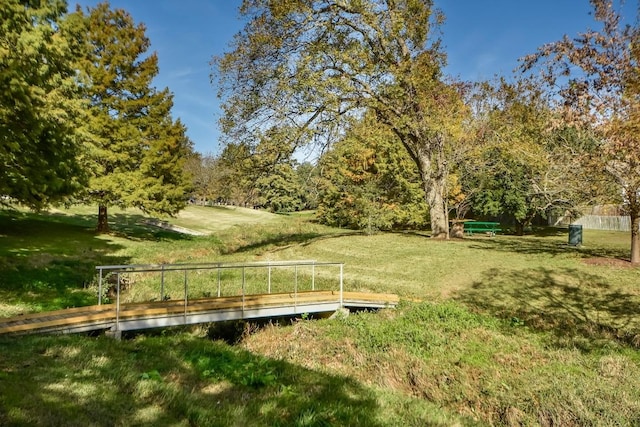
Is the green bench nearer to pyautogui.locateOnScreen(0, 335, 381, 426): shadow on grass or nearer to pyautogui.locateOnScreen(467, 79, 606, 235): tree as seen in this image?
pyautogui.locateOnScreen(467, 79, 606, 235): tree

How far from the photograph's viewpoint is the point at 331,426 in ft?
17.0

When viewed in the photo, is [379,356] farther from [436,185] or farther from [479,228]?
[479,228]

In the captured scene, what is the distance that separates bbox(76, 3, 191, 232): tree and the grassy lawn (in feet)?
17.6

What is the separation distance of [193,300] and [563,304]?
37.6 ft

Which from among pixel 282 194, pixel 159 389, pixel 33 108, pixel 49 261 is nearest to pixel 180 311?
pixel 159 389

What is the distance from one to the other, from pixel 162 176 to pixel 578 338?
2353 centimetres

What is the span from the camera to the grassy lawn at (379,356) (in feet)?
17.9

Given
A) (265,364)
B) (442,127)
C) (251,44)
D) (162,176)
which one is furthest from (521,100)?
(265,364)

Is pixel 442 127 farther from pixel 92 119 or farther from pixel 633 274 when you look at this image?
pixel 92 119

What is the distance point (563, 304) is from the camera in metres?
12.7

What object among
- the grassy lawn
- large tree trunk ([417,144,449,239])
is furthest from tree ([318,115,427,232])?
the grassy lawn

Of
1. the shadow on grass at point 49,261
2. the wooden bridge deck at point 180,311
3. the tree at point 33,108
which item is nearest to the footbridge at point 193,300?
the wooden bridge deck at point 180,311

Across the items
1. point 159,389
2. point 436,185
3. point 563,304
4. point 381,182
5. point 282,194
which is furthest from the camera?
point 282,194

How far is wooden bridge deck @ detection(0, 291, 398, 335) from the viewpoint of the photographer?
8.78 meters
